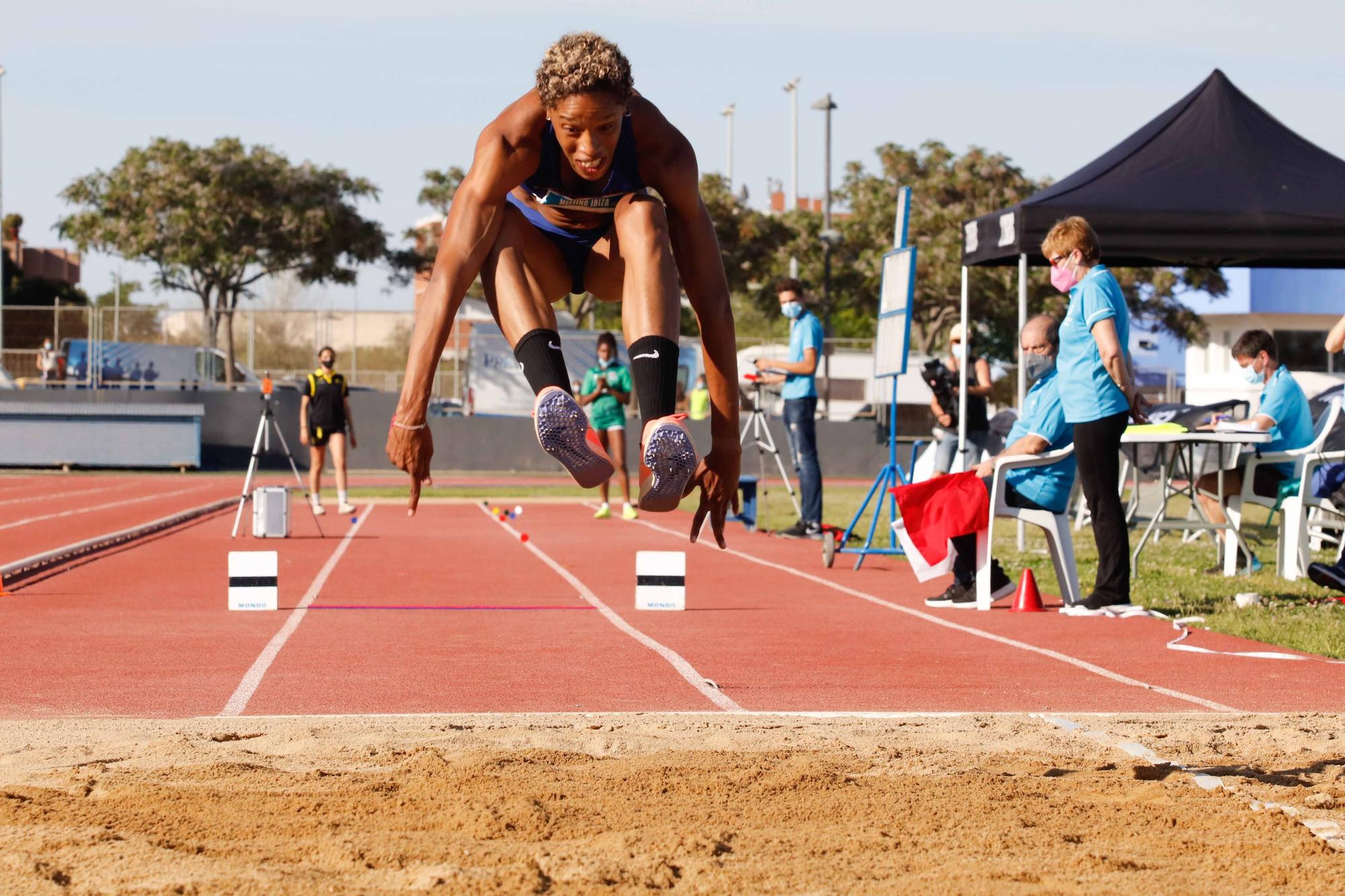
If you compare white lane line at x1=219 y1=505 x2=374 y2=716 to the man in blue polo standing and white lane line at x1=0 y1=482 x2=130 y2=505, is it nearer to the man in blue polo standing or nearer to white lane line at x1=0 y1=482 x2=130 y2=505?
the man in blue polo standing

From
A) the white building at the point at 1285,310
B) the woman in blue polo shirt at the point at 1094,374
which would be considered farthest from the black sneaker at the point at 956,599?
the white building at the point at 1285,310

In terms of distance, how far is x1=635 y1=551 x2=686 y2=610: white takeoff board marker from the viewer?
824 cm

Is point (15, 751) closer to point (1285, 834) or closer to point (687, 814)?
point (687, 814)

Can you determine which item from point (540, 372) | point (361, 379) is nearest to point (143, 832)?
point (540, 372)

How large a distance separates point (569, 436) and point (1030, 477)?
483cm

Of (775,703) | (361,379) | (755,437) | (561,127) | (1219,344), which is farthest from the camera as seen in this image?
(1219,344)

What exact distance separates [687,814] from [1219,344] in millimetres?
45175

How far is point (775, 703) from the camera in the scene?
5512 mm

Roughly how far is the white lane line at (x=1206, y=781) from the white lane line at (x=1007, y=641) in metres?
0.79

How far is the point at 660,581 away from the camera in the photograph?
27.2ft

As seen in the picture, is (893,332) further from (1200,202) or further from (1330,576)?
(1330,576)

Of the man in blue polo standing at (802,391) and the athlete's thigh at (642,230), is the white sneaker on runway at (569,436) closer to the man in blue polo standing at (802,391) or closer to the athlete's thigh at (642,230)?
the athlete's thigh at (642,230)

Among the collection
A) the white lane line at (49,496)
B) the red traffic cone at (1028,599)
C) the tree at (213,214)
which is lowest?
the white lane line at (49,496)

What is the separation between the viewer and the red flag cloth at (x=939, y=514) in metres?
8.34
